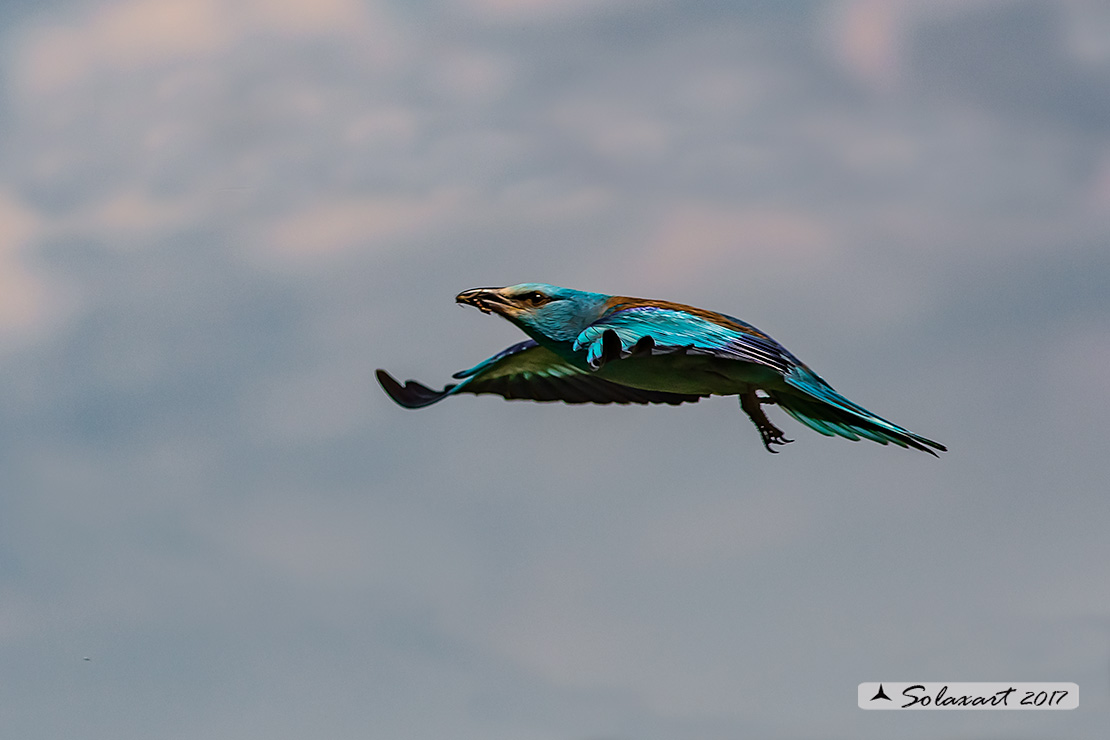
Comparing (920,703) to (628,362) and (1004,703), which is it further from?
(628,362)

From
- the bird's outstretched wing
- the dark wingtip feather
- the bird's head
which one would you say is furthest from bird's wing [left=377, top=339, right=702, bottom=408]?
the bird's outstretched wing

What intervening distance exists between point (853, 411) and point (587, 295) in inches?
122

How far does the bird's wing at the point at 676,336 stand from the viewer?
15641 millimetres

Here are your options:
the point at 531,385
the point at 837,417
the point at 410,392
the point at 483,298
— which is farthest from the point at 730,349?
the point at 410,392

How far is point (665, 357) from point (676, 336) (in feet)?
1.27

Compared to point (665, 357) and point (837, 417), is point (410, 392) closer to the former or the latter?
point (665, 357)

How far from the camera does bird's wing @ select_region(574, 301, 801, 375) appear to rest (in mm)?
15641

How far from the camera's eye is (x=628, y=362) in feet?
54.0

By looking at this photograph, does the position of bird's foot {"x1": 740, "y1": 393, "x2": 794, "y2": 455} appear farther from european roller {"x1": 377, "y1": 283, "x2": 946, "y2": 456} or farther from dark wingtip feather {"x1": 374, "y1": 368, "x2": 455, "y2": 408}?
dark wingtip feather {"x1": 374, "y1": 368, "x2": 455, "y2": 408}

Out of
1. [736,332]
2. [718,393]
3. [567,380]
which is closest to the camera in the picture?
[736,332]

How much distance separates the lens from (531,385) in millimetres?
19016

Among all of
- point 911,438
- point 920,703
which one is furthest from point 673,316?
point 920,703

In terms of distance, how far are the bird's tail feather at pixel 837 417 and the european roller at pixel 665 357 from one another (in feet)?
0.04

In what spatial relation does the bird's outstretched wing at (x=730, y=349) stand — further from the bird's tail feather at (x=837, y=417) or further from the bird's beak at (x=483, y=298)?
the bird's beak at (x=483, y=298)
